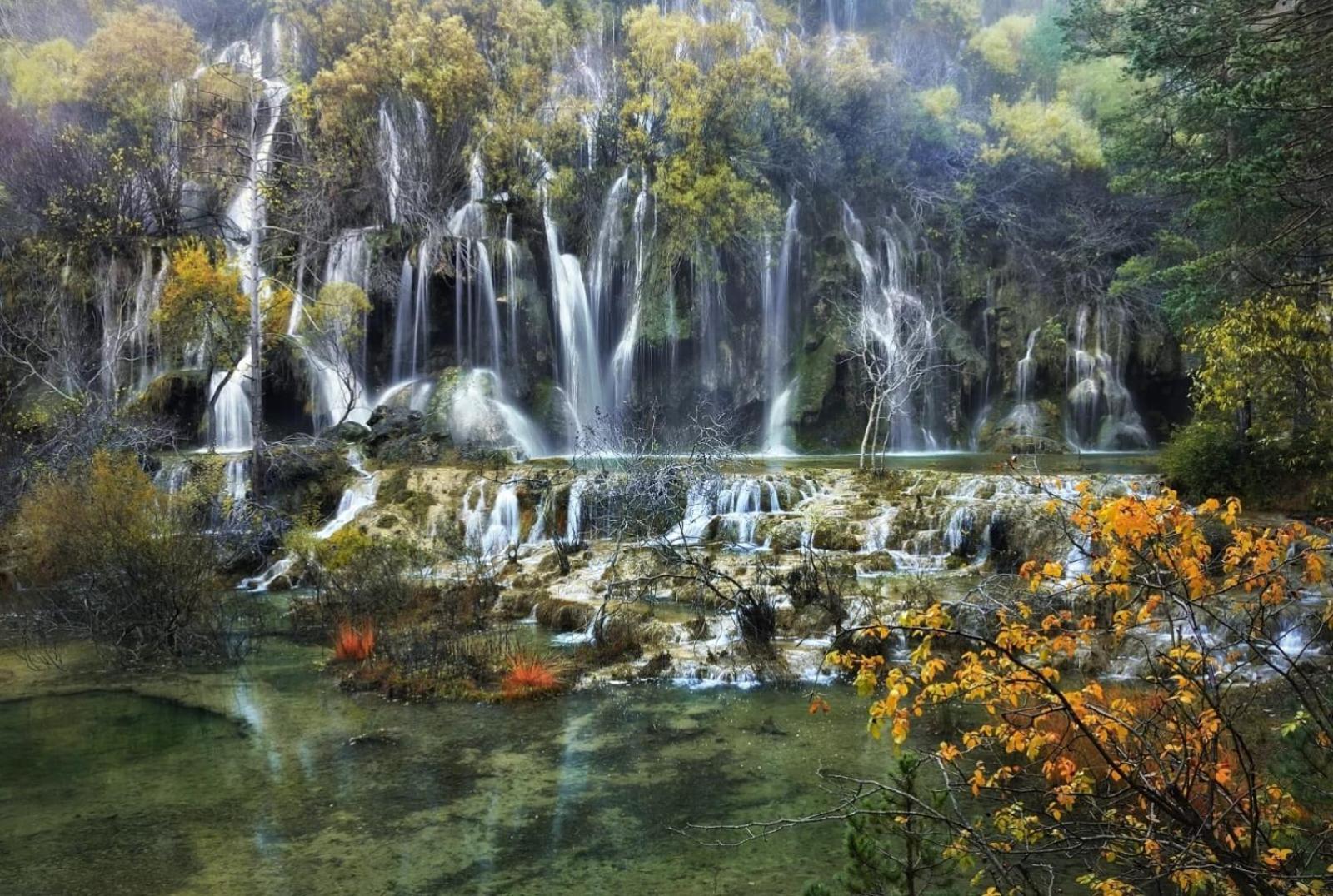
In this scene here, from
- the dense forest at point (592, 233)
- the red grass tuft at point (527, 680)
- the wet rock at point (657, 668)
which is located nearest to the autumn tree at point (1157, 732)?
the wet rock at point (657, 668)

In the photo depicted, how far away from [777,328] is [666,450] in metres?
12.3

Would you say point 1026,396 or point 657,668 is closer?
point 657,668

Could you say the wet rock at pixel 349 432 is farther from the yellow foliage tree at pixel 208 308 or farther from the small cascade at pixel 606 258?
the small cascade at pixel 606 258

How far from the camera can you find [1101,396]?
2925 centimetres

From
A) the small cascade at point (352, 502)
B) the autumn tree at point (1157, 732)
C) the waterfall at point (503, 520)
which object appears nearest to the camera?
the autumn tree at point (1157, 732)

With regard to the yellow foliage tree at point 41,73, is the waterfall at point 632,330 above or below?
below

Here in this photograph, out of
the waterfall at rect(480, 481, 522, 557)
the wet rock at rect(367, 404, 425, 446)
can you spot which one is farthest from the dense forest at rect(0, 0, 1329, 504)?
the waterfall at rect(480, 481, 522, 557)

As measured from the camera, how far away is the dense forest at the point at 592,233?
28.0 m

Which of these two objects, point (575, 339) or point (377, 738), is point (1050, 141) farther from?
point (377, 738)

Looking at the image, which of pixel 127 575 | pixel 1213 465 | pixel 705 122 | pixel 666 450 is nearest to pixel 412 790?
pixel 127 575

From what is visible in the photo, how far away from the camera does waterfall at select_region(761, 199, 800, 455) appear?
3094 cm

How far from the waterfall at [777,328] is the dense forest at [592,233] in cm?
8

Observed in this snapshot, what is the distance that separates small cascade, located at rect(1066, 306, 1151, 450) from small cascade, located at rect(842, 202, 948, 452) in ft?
13.9

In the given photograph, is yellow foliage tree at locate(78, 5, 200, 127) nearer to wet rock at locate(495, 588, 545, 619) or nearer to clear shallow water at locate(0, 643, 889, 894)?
wet rock at locate(495, 588, 545, 619)
